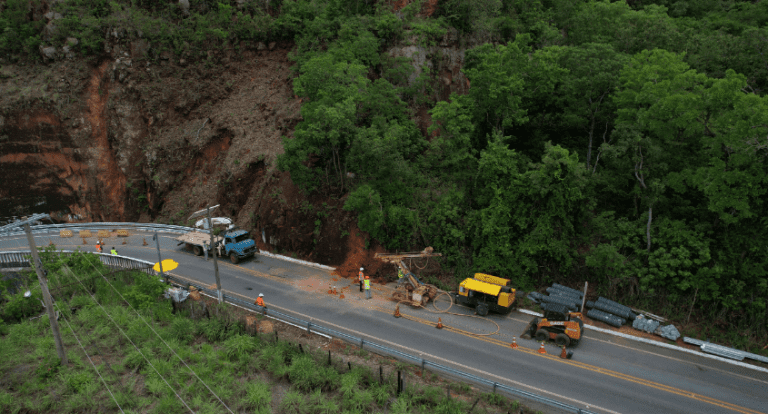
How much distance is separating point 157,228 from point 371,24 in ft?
82.9

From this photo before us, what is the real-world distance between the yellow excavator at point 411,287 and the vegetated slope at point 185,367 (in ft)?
16.6

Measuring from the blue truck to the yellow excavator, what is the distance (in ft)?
32.9

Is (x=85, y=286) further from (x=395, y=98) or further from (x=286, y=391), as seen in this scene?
(x=395, y=98)

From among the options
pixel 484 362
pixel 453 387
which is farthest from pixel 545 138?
pixel 453 387

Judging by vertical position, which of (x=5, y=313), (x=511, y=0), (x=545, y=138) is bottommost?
(x=5, y=313)

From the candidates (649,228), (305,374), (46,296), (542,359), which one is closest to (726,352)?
(649,228)

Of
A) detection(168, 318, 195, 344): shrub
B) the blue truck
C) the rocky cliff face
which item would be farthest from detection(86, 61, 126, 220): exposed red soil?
detection(168, 318, 195, 344): shrub

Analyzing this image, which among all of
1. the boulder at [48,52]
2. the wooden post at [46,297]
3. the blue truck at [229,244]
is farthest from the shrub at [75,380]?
the boulder at [48,52]

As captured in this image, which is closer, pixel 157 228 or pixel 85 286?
pixel 85 286

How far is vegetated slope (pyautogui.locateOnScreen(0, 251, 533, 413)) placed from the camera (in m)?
15.0

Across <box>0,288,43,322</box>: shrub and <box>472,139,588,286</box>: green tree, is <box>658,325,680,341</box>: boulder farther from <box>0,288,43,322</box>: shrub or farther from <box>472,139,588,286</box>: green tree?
<box>0,288,43,322</box>: shrub

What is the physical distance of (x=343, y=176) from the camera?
97.6 feet

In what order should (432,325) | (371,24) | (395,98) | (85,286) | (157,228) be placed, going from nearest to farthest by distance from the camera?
1. (432,325)
2. (85,286)
3. (395,98)
4. (371,24)
5. (157,228)

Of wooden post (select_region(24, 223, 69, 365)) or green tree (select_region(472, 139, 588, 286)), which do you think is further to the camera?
green tree (select_region(472, 139, 588, 286))
